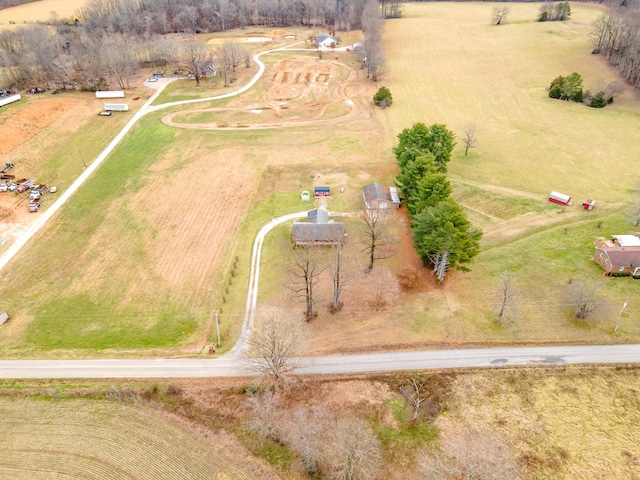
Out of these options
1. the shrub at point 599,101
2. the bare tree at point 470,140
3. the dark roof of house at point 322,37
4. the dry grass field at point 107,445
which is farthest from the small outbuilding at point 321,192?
the dark roof of house at point 322,37

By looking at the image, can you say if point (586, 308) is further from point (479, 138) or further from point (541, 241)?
point (479, 138)

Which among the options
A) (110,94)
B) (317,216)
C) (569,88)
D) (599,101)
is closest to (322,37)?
(110,94)

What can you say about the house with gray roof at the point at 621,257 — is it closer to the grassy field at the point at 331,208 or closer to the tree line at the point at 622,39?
the grassy field at the point at 331,208

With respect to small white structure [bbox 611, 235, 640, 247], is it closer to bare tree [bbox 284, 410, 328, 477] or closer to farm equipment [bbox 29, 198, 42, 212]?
bare tree [bbox 284, 410, 328, 477]

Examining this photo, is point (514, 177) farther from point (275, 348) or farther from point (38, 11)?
point (38, 11)

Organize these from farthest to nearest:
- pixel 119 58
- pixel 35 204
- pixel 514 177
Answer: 1. pixel 119 58
2. pixel 514 177
3. pixel 35 204

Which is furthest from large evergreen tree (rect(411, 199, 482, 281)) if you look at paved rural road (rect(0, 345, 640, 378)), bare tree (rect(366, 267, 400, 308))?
paved rural road (rect(0, 345, 640, 378))
